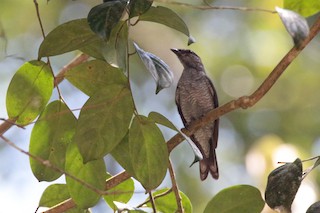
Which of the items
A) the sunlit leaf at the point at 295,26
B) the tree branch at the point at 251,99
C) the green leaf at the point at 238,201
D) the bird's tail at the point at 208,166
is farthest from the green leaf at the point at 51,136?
the bird's tail at the point at 208,166

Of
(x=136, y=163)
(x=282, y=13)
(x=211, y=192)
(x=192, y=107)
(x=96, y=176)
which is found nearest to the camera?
(x=282, y=13)

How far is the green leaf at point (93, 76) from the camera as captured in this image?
1.76 meters

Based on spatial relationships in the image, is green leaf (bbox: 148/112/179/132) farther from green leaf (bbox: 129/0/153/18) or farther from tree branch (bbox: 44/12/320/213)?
green leaf (bbox: 129/0/153/18)

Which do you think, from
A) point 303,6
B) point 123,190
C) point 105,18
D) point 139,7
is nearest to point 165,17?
point 139,7

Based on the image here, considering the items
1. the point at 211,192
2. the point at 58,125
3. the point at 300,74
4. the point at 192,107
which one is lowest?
the point at 211,192

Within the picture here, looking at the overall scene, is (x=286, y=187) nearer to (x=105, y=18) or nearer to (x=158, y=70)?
(x=158, y=70)

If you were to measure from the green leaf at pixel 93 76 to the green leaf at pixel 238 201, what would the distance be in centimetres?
41

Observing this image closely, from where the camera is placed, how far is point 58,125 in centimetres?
183

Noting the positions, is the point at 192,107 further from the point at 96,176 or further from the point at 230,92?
the point at 96,176

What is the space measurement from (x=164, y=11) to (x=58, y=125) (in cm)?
41

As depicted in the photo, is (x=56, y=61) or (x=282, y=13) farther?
(x=56, y=61)

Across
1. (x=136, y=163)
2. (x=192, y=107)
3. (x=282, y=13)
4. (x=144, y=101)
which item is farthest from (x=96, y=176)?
(x=144, y=101)

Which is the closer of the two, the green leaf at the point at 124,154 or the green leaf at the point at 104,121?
the green leaf at the point at 104,121

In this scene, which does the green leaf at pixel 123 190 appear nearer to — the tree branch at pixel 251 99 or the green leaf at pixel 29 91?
the tree branch at pixel 251 99
